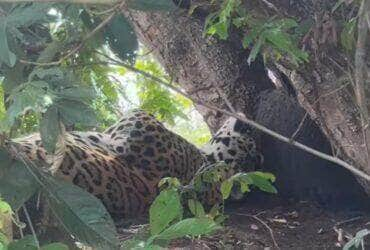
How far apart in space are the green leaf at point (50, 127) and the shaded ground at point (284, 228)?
1.25 meters

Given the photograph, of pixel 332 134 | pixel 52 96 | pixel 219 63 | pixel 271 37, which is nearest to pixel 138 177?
pixel 219 63

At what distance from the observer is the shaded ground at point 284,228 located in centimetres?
345

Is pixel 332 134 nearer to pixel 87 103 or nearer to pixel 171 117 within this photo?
pixel 87 103

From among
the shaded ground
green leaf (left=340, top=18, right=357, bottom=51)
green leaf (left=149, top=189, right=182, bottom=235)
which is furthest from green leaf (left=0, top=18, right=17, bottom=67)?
the shaded ground

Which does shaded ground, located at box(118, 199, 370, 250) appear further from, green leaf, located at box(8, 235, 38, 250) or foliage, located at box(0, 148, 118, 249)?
green leaf, located at box(8, 235, 38, 250)

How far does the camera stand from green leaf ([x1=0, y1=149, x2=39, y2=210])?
2.21m

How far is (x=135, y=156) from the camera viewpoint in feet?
A: 14.4

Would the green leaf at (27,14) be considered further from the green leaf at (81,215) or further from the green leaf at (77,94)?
the green leaf at (81,215)

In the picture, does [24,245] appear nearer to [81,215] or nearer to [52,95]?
[81,215]

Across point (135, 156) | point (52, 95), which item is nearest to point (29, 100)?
point (52, 95)

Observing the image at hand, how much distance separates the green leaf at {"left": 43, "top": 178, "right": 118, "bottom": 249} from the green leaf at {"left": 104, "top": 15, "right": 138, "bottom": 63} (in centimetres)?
50

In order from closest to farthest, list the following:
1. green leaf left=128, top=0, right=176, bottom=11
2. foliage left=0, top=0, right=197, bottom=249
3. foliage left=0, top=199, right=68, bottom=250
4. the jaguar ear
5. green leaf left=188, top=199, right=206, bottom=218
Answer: foliage left=0, top=199, right=68, bottom=250
foliage left=0, top=0, right=197, bottom=249
green leaf left=128, top=0, right=176, bottom=11
green leaf left=188, top=199, right=206, bottom=218
the jaguar ear

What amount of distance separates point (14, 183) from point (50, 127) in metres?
0.19

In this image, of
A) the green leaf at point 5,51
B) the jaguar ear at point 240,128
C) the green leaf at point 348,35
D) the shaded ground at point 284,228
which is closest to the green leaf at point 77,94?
the green leaf at point 5,51
